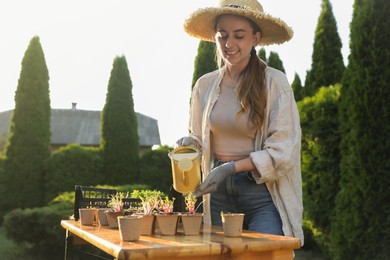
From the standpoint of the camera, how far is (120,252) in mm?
1396

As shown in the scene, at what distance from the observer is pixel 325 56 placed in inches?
493

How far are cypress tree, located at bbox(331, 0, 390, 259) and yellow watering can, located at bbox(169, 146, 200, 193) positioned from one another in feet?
13.4

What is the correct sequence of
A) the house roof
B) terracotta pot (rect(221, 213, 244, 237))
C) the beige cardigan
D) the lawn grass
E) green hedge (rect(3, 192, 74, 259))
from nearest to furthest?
1. terracotta pot (rect(221, 213, 244, 237))
2. the beige cardigan
3. green hedge (rect(3, 192, 74, 259))
4. the lawn grass
5. the house roof

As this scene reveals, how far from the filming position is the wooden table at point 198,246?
1.43m

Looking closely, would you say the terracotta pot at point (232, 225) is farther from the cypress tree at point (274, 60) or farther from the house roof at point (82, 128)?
the house roof at point (82, 128)

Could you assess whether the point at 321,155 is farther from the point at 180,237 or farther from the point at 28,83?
the point at 28,83

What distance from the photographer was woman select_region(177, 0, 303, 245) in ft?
6.92

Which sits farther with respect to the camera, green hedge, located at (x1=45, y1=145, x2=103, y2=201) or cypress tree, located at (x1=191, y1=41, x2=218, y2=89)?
green hedge, located at (x1=45, y1=145, x2=103, y2=201)

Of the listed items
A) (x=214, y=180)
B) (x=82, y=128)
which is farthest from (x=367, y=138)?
(x=82, y=128)

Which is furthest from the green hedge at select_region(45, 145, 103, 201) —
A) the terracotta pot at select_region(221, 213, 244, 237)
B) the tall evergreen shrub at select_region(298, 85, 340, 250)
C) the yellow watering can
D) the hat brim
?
the terracotta pot at select_region(221, 213, 244, 237)

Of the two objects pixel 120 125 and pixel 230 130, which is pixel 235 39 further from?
pixel 120 125

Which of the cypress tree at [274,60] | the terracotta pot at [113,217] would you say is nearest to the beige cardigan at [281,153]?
the terracotta pot at [113,217]

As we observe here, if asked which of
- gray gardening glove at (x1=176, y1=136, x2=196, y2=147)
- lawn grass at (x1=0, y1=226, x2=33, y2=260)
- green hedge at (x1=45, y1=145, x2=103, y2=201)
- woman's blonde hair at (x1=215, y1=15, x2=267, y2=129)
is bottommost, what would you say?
lawn grass at (x1=0, y1=226, x2=33, y2=260)

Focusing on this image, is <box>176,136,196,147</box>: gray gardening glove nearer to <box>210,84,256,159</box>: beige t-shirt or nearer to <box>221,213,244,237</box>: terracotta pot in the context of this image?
<box>210,84,256,159</box>: beige t-shirt
